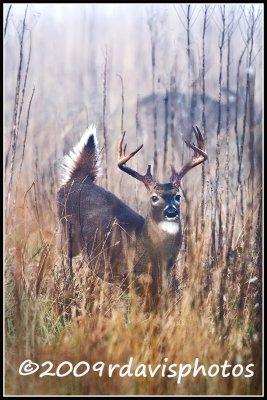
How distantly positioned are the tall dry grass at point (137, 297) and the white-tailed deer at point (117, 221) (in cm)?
8

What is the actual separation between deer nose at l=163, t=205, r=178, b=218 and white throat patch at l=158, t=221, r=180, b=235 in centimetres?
6

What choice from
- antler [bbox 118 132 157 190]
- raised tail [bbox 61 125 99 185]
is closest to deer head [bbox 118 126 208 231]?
antler [bbox 118 132 157 190]

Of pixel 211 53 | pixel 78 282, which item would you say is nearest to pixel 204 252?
pixel 78 282

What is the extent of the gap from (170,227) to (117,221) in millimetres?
353

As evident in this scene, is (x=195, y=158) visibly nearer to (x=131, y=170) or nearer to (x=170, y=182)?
(x=170, y=182)

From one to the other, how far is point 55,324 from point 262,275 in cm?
133

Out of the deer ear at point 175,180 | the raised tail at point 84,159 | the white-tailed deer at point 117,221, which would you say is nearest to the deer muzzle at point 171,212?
the white-tailed deer at point 117,221

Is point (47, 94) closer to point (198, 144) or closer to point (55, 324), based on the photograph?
point (198, 144)

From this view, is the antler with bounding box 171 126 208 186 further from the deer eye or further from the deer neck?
the deer neck

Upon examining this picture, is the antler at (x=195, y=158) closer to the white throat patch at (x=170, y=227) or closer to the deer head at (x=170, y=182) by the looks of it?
the deer head at (x=170, y=182)

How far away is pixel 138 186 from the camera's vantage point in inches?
285

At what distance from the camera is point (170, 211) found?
7.21 metres

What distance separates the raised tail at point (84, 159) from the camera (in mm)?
7219

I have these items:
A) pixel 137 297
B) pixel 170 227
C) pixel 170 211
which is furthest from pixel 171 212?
pixel 137 297
